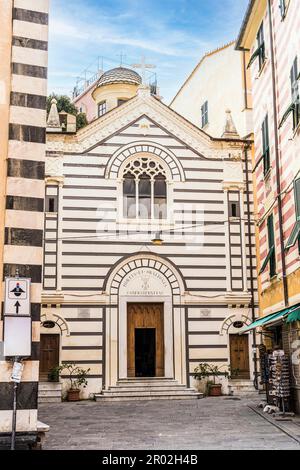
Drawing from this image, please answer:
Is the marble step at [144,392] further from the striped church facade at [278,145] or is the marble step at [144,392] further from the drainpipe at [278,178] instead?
the drainpipe at [278,178]

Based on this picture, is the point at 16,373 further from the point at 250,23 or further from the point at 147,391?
the point at 250,23

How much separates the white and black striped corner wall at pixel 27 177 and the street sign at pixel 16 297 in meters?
0.30

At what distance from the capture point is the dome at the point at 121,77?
33.7 metres

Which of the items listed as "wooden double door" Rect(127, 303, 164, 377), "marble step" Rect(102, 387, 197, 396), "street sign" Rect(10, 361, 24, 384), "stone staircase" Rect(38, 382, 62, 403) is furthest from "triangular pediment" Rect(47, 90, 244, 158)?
"street sign" Rect(10, 361, 24, 384)

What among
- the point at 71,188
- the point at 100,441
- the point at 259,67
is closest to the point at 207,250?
the point at 71,188

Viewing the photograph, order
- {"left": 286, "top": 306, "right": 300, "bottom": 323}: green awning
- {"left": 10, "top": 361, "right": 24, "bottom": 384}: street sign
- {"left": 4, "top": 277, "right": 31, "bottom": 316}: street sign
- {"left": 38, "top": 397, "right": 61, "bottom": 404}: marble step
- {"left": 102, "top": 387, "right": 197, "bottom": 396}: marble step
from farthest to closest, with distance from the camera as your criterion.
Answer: {"left": 102, "top": 387, "right": 197, "bottom": 396}: marble step
{"left": 38, "top": 397, "right": 61, "bottom": 404}: marble step
{"left": 286, "top": 306, "right": 300, "bottom": 323}: green awning
{"left": 4, "top": 277, "right": 31, "bottom": 316}: street sign
{"left": 10, "top": 361, "right": 24, "bottom": 384}: street sign

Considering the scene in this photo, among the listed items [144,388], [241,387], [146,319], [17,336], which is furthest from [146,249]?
[17,336]

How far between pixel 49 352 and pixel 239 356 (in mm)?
7093

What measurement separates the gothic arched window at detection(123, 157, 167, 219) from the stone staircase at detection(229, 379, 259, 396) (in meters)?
6.81

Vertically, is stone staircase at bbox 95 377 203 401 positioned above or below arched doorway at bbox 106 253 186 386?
below

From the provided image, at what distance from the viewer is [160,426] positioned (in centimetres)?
1445

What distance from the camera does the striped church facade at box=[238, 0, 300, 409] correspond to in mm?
15695

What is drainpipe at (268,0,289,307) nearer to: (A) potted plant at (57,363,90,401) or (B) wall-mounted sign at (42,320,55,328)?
(A) potted plant at (57,363,90,401)

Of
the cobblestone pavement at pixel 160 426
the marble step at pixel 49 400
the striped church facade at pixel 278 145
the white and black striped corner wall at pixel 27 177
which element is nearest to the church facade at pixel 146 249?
the marble step at pixel 49 400
